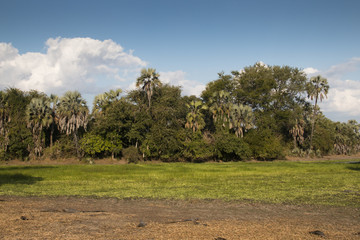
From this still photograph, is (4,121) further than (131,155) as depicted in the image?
Yes

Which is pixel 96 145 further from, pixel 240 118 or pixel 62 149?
pixel 240 118

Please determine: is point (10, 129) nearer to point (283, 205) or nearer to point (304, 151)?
point (283, 205)

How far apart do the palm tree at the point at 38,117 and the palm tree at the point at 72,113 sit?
1833 millimetres

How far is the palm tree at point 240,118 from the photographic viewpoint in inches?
2122

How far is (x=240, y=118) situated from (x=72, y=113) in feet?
92.7

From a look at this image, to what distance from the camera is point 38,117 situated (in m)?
45.1

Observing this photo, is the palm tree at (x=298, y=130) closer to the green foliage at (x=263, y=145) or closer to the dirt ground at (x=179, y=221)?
the green foliage at (x=263, y=145)

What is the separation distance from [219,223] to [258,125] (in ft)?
167

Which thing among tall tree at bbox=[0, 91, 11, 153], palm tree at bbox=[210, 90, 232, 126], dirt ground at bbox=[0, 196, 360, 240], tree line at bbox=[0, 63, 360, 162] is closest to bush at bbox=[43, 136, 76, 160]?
tree line at bbox=[0, 63, 360, 162]

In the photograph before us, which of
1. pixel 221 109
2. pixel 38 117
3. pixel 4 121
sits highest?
pixel 221 109

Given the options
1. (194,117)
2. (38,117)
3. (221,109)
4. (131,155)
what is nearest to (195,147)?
(194,117)

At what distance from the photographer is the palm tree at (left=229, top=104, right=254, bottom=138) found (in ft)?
177

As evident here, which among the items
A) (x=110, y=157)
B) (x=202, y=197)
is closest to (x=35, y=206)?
(x=202, y=197)

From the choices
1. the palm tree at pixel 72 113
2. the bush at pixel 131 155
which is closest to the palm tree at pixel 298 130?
the bush at pixel 131 155
